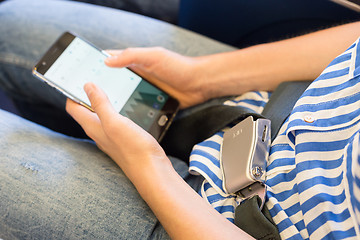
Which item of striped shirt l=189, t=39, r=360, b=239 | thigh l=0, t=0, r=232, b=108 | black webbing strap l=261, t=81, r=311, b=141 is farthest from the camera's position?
thigh l=0, t=0, r=232, b=108

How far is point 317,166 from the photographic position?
1.36ft

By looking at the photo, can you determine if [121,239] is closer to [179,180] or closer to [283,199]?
[179,180]

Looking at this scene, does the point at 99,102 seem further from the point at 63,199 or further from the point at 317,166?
the point at 317,166

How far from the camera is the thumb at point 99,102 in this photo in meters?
0.51

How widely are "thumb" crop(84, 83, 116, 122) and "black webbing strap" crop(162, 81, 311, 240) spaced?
0.16 m

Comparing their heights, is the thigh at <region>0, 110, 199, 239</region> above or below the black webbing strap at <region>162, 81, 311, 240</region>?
below

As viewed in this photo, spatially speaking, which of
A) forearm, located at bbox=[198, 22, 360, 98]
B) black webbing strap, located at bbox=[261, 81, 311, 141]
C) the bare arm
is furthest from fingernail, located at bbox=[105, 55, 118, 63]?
black webbing strap, located at bbox=[261, 81, 311, 141]

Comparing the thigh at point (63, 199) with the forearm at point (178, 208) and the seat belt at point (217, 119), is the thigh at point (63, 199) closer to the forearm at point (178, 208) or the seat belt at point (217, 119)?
the forearm at point (178, 208)

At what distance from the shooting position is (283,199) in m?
0.45

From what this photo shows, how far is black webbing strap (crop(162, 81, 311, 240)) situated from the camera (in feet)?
1.40

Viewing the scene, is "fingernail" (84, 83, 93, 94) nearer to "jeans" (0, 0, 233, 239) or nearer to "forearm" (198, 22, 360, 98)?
"jeans" (0, 0, 233, 239)

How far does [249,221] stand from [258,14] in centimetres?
49

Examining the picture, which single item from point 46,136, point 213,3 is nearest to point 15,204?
point 46,136

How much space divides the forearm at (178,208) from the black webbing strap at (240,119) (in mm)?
25
